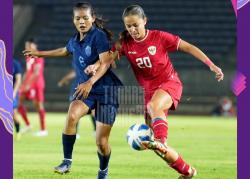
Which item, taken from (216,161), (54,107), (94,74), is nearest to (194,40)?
(54,107)

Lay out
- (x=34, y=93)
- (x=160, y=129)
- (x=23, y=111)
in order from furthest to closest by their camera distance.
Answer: (x=23, y=111) < (x=34, y=93) < (x=160, y=129)

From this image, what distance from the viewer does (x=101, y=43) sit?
7684 millimetres

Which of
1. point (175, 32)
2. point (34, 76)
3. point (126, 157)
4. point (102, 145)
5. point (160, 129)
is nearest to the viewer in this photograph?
point (160, 129)

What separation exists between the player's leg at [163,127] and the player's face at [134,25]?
25.5 inches

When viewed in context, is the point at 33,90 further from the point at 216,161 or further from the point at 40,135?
the point at 216,161

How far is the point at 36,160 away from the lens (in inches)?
407

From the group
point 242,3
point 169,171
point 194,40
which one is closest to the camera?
point 242,3

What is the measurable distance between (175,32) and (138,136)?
2376 centimetres

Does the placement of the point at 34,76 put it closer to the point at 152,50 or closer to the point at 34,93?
the point at 34,93

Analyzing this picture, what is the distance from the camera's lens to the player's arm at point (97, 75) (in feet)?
23.8

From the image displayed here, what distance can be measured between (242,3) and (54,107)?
22574 mm

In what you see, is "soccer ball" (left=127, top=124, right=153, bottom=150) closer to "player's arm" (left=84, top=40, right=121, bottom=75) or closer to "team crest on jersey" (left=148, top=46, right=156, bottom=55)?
"player's arm" (left=84, top=40, right=121, bottom=75)

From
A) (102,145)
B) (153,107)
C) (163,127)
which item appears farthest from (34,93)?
(163,127)

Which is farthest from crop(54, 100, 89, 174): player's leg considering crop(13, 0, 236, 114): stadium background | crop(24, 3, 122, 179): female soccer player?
crop(13, 0, 236, 114): stadium background
